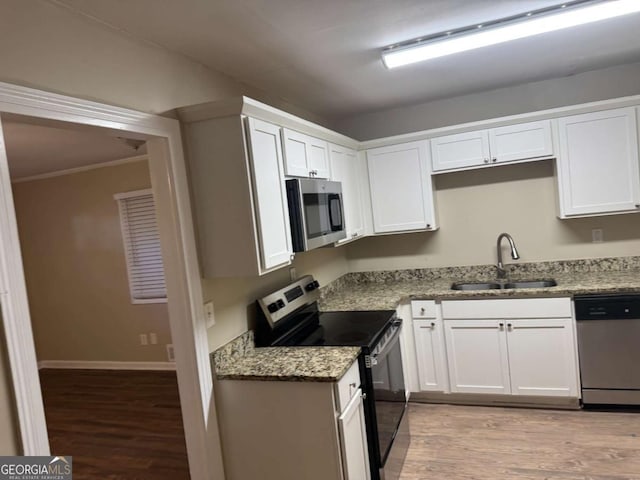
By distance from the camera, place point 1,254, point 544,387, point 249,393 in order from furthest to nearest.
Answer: point 544,387, point 249,393, point 1,254

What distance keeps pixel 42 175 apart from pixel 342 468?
5.00m

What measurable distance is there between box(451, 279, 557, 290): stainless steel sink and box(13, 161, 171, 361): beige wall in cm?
309

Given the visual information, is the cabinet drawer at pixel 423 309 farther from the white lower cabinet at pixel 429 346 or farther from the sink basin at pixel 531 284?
the sink basin at pixel 531 284

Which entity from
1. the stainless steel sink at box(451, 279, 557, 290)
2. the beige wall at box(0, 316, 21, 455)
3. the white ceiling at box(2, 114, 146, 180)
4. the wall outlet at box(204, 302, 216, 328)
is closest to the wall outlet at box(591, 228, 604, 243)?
the stainless steel sink at box(451, 279, 557, 290)

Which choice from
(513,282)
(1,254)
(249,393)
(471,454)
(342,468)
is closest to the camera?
(1,254)

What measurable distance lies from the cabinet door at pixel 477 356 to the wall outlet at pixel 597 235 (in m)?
1.12

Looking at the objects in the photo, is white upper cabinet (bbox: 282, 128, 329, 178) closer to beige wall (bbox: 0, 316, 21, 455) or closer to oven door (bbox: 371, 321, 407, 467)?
oven door (bbox: 371, 321, 407, 467)

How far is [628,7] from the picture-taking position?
202 cm

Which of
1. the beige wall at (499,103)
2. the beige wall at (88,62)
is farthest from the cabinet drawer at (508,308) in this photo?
the beige wall at (88,62)

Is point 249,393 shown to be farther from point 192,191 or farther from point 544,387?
point 544,387

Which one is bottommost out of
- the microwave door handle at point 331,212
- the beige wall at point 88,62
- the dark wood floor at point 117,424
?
the dark wood floor at point 117,424

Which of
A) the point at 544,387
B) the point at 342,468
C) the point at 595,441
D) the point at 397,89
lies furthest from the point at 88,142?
the point at 595,441

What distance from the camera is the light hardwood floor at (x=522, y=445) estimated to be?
2.48 m

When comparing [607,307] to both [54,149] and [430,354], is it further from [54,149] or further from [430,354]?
[54,149]
